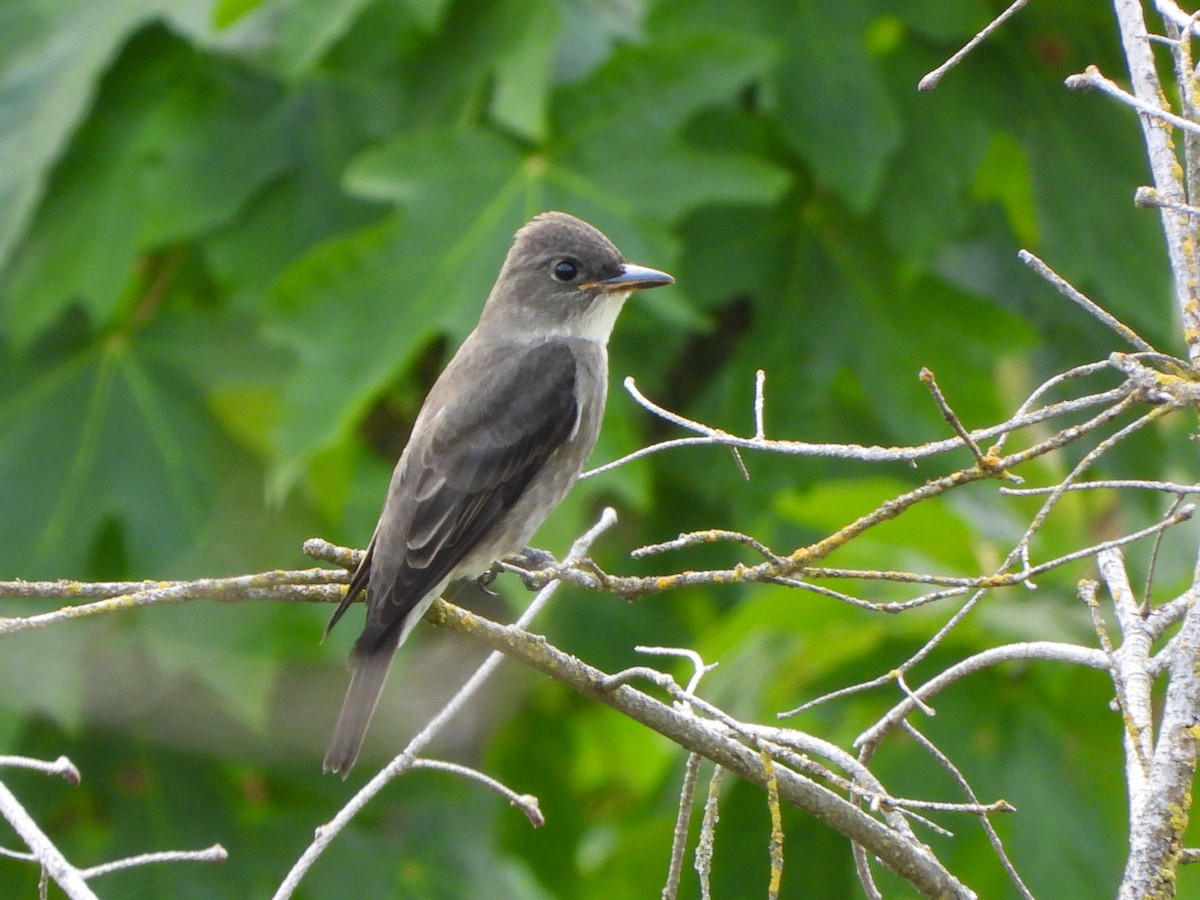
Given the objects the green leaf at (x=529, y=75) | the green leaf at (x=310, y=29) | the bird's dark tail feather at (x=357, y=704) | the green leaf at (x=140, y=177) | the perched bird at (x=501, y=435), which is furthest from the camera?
the green leaf at (x=140, y=177)

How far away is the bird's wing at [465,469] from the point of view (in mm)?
3689

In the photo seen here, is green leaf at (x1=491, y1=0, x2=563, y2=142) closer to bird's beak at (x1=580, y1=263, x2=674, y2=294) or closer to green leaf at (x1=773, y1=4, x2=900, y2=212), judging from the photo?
bird's beak at (x1=580, y1=263, x2=674, y2=294)

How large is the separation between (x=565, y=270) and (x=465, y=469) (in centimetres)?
77

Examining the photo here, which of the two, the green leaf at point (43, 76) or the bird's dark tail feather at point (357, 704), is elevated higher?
the green leaf at point (43, 76)

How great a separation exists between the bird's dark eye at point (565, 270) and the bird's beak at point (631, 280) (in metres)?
0.10

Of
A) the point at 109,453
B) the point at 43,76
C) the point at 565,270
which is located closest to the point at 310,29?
the point at 43,76

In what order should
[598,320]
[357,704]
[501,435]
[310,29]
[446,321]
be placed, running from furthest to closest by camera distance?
[598,320]
[501,435]
[310,29]
[446,321]
[357,704]

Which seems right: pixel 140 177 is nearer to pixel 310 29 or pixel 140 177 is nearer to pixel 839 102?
pixel 310 29

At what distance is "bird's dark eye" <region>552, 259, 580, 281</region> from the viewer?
4.50 metres

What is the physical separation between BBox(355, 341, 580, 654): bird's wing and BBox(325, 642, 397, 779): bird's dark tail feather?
3 centimetres

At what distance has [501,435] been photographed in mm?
4242

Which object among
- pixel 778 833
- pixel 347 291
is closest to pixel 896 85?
pixel 347 291

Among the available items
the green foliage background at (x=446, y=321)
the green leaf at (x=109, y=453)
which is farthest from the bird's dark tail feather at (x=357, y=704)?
the green leaf at (x=109, y=453)

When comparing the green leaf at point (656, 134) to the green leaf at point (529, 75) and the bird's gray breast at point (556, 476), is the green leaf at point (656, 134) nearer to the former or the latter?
the green leaf at point (529, 75)
